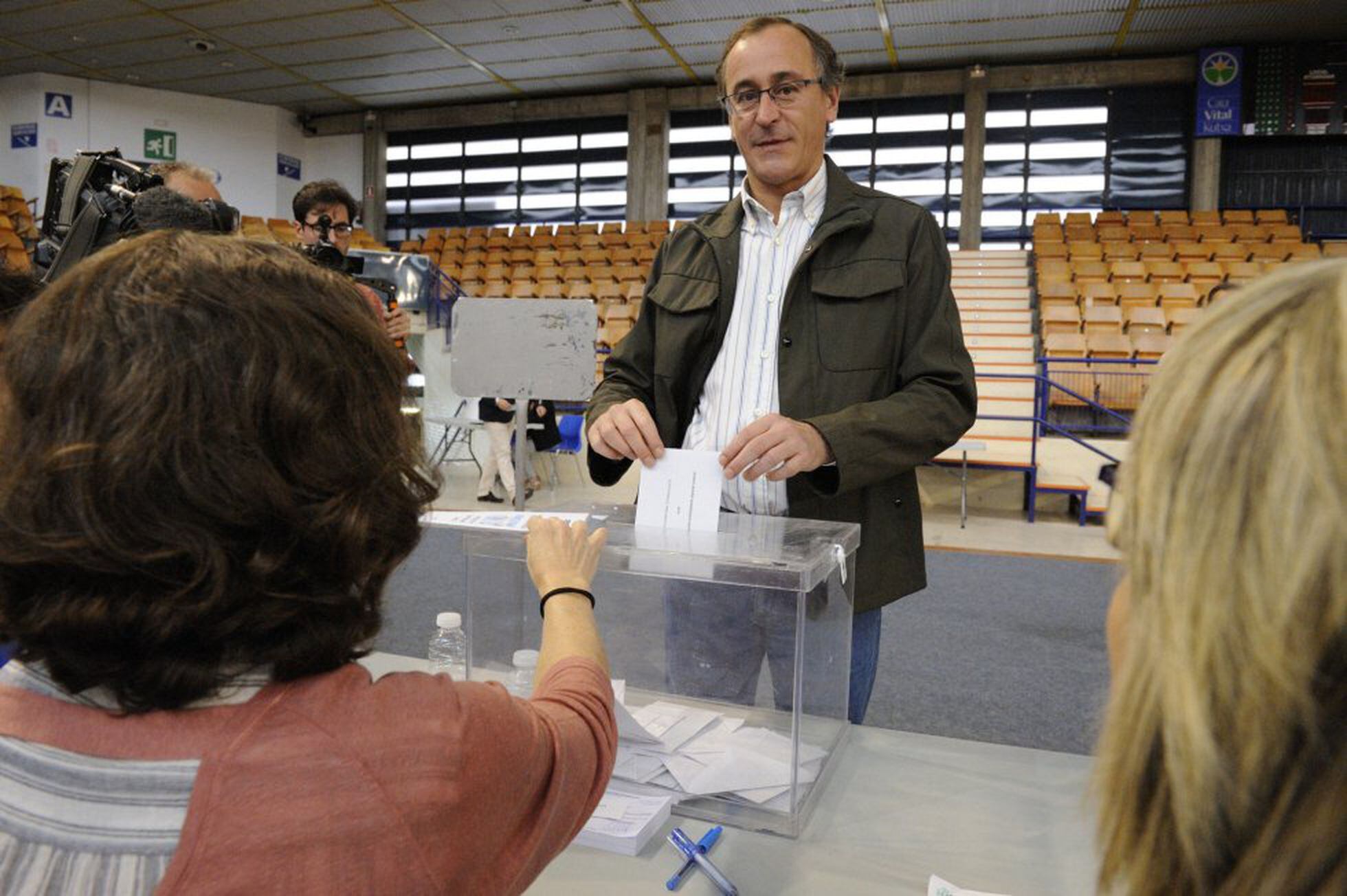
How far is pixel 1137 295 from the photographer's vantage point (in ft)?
28.6

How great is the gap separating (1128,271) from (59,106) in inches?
524

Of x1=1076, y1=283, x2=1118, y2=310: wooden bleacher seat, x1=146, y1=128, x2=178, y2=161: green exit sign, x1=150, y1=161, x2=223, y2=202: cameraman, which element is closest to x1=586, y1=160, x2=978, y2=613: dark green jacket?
x1=150, y1=161, x2=223, y2=202: cameraman

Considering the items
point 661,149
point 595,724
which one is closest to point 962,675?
point 595,724

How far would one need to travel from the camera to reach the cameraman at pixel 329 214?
10.7 feet

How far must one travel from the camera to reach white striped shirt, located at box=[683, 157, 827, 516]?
1426 mm

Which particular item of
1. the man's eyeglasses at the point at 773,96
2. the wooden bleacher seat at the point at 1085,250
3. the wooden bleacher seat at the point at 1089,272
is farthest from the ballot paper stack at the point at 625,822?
the wooden bleacher seat at the point at 1085,250

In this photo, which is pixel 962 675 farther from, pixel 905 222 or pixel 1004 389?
pixel 1004 389

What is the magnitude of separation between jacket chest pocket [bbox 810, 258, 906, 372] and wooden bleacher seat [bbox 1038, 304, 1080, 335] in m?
7.76

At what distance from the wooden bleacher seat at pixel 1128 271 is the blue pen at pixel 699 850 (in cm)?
951

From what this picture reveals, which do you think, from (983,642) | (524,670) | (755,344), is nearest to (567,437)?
(983,642)

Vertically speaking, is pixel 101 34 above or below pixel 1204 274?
above

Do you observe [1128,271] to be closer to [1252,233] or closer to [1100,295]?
[1100,295]

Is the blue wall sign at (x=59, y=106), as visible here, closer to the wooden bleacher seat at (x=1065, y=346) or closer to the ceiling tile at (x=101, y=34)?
the ceiling tile at (x=101, y=34)

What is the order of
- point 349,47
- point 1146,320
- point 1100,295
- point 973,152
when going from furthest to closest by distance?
1. point 973,152
2. point 349,47
3. point 1100,295
4. point 1146,320
